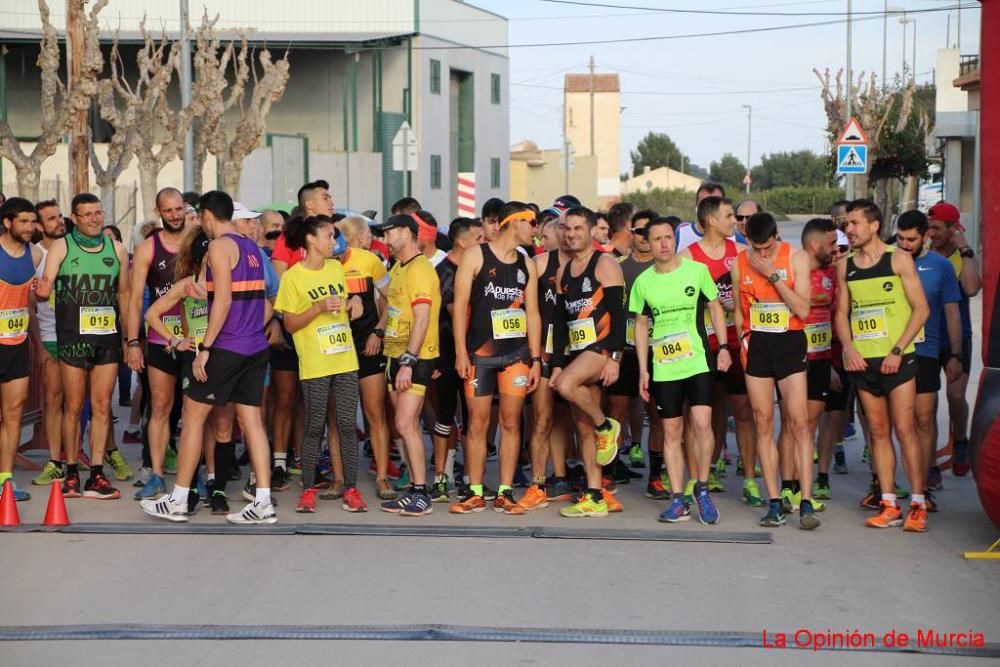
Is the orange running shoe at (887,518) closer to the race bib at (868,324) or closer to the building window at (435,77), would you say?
the race bib at (868,324)

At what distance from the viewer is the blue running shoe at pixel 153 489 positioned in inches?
369

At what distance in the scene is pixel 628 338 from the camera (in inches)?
388

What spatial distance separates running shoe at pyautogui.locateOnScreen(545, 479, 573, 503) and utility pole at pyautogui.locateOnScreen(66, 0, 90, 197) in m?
14.1

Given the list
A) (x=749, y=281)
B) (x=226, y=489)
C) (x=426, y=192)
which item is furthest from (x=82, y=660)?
(x=426, y=192)

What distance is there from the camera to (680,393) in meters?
8.73

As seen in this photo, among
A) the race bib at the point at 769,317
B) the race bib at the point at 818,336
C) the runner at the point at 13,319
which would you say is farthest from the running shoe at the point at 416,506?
the race bib at the point at 818,336

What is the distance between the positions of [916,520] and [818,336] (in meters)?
1.43

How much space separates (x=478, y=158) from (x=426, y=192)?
5318 mm

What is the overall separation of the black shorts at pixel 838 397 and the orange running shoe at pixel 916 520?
Answer: 1.25 metres

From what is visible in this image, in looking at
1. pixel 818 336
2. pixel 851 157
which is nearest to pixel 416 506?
pixel 818 336

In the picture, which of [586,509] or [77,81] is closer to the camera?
[586,509]

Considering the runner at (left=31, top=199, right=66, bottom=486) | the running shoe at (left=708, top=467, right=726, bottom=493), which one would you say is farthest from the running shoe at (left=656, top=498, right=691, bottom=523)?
the runner at (left=31, top=199, right=66, bottom=486)

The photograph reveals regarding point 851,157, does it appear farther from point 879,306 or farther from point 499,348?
point 499,348

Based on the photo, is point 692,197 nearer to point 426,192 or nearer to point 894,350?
point 426,192
